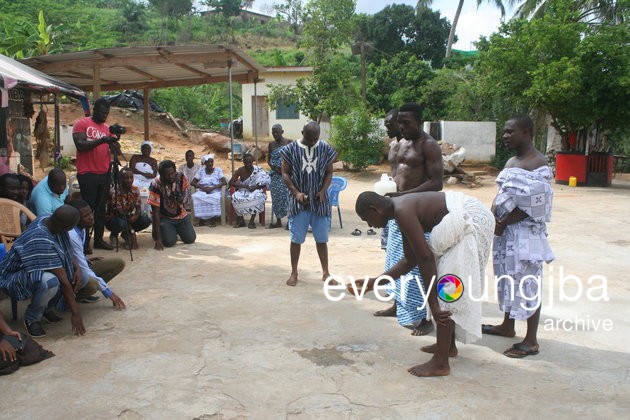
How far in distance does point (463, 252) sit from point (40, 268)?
295 centimetres

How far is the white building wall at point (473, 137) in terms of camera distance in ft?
64.4

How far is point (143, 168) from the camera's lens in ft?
29.3

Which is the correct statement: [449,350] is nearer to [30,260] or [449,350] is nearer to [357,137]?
[30,260]

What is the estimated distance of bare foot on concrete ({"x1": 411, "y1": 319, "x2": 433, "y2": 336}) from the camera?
4207mm

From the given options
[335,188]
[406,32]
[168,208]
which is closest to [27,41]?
[168,208]

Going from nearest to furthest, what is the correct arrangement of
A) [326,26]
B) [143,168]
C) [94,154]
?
[94,154], [143,168], [326,26]

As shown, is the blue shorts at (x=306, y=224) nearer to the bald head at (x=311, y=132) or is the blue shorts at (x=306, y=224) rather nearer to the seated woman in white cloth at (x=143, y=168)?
the bald head at (x=311, y=132)

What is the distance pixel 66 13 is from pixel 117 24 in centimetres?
909

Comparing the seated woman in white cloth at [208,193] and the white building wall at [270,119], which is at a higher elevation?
the white building wall at [270,119]

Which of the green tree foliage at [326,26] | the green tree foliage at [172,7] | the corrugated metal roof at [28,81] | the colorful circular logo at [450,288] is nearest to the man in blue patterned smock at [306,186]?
the colorful circular logo at [450,288]

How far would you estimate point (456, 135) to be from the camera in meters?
19.7

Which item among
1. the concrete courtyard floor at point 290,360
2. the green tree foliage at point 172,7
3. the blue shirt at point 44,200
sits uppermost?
the green tree foliage at point 172,7

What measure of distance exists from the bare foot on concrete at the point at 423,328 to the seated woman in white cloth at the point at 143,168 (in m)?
5.83

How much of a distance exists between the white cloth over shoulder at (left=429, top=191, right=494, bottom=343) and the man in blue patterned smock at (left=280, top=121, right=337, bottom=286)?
2.23 metres
